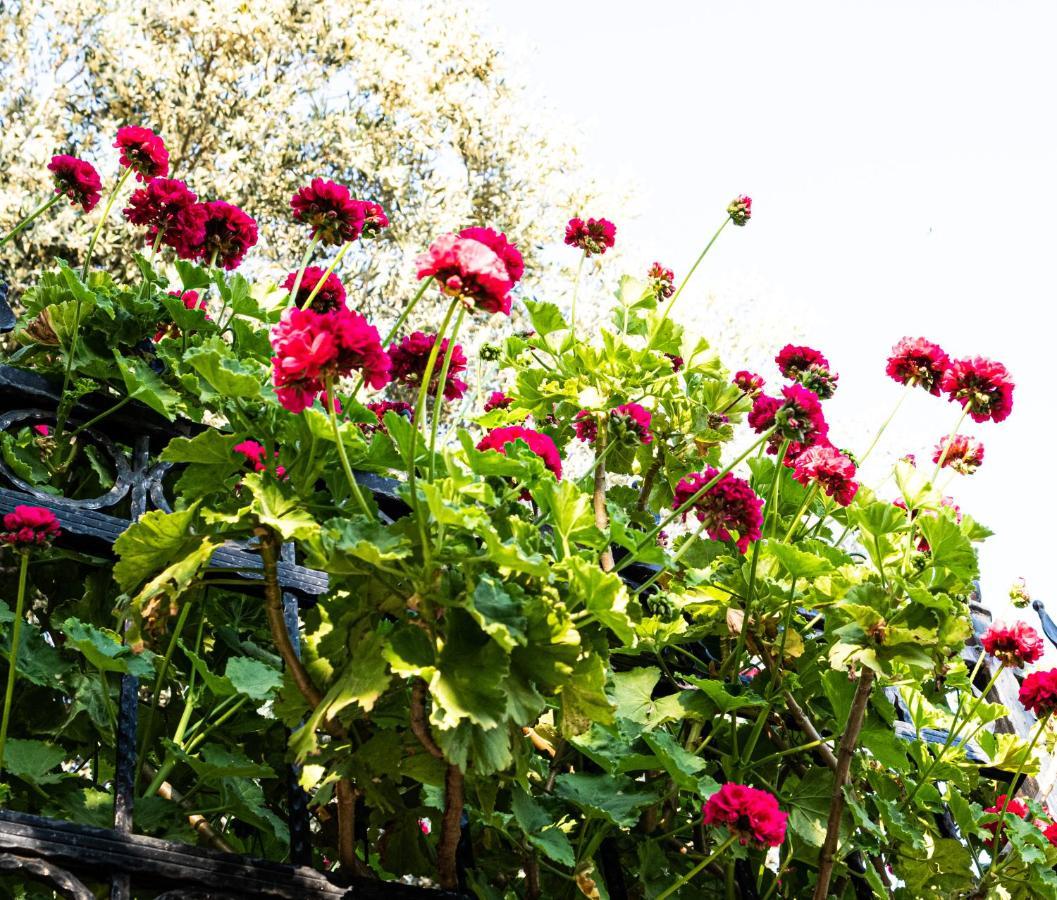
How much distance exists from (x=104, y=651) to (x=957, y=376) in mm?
1660

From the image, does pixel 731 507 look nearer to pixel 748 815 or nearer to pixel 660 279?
pixel 748 815

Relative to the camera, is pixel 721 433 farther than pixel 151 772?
Yes

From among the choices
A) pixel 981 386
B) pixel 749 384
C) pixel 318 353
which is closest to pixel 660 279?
pixel 749 384

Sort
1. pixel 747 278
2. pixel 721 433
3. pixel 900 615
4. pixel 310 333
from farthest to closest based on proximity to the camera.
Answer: pixel 747 278 → pixel 721 433 → pixel 900 615 → pixel 310 333

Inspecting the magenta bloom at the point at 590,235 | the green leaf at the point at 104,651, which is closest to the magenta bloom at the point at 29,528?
the green leaf at the point at 104,651

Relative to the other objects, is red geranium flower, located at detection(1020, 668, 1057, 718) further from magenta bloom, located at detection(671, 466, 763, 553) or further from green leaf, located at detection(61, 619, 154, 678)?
green leaf, located at detection(61, 619, 154, 678)

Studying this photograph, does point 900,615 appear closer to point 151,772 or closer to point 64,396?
point 151,772

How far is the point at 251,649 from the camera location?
6.41ft

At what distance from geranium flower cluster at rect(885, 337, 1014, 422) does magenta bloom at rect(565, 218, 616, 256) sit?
0.75 meters

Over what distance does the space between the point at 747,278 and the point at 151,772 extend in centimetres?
1017

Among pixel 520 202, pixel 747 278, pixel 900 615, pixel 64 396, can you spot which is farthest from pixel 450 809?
pixel 747 278

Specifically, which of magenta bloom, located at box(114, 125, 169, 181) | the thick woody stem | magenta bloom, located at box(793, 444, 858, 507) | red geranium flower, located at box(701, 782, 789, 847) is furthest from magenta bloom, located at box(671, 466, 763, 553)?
magenta bloom, located at box(114, 125, 169, 181)

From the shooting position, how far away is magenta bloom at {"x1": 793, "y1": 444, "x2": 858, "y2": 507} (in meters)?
2.14

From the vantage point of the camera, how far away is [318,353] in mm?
1316
